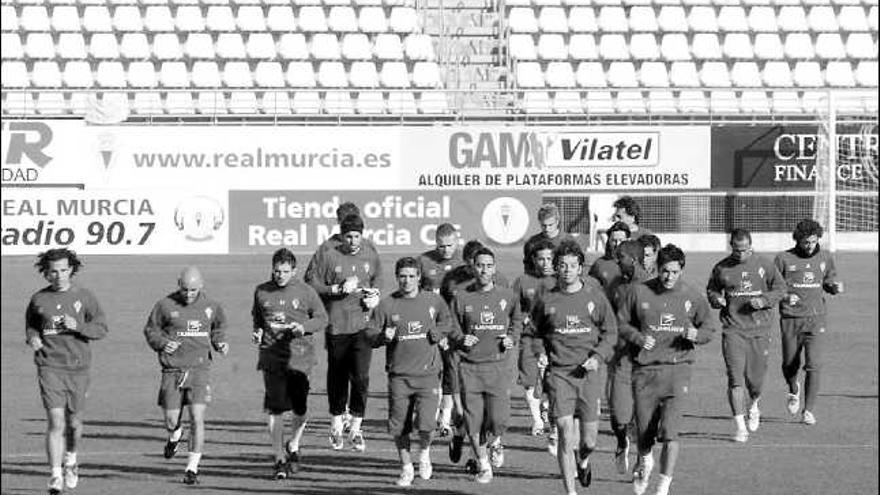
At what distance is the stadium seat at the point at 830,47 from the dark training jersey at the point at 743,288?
25.5 metres

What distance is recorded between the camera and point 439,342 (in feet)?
43.3

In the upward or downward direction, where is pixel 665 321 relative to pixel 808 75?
downward

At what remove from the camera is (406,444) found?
13406 millimetres

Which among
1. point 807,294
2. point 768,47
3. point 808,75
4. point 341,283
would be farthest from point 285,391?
point 768,47

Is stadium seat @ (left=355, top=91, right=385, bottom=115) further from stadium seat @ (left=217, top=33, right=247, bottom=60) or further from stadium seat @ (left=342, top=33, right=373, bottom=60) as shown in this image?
stadium seat @ (left=217, top=33, right=247, bottom=60)

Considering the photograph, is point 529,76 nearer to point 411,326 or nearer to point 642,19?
point 642,19

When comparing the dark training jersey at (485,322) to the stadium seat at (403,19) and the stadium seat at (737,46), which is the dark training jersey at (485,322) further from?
the stadium seat at (737,46)

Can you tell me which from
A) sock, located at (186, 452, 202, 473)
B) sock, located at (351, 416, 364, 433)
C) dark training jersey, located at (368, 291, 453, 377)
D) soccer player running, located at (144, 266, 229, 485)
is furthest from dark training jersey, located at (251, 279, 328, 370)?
sock, located at (351, 416, 364, 433)

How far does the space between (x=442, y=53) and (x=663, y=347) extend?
27.2 metres

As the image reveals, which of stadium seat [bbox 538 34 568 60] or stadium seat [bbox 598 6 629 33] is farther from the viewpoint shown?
stadium seat [bbox 598 6 629 33]

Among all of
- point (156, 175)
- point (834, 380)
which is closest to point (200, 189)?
point (156, 175)

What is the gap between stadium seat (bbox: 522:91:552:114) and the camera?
34.3 m

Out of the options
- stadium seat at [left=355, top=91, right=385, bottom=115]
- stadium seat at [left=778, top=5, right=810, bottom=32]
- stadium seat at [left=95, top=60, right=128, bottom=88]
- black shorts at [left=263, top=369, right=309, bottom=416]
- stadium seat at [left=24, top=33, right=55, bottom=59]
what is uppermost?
stadium seat at [left=778, top=5, right=810, bottom=32]

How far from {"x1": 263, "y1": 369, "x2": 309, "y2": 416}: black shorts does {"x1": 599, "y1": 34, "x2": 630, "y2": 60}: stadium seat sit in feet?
87.9
